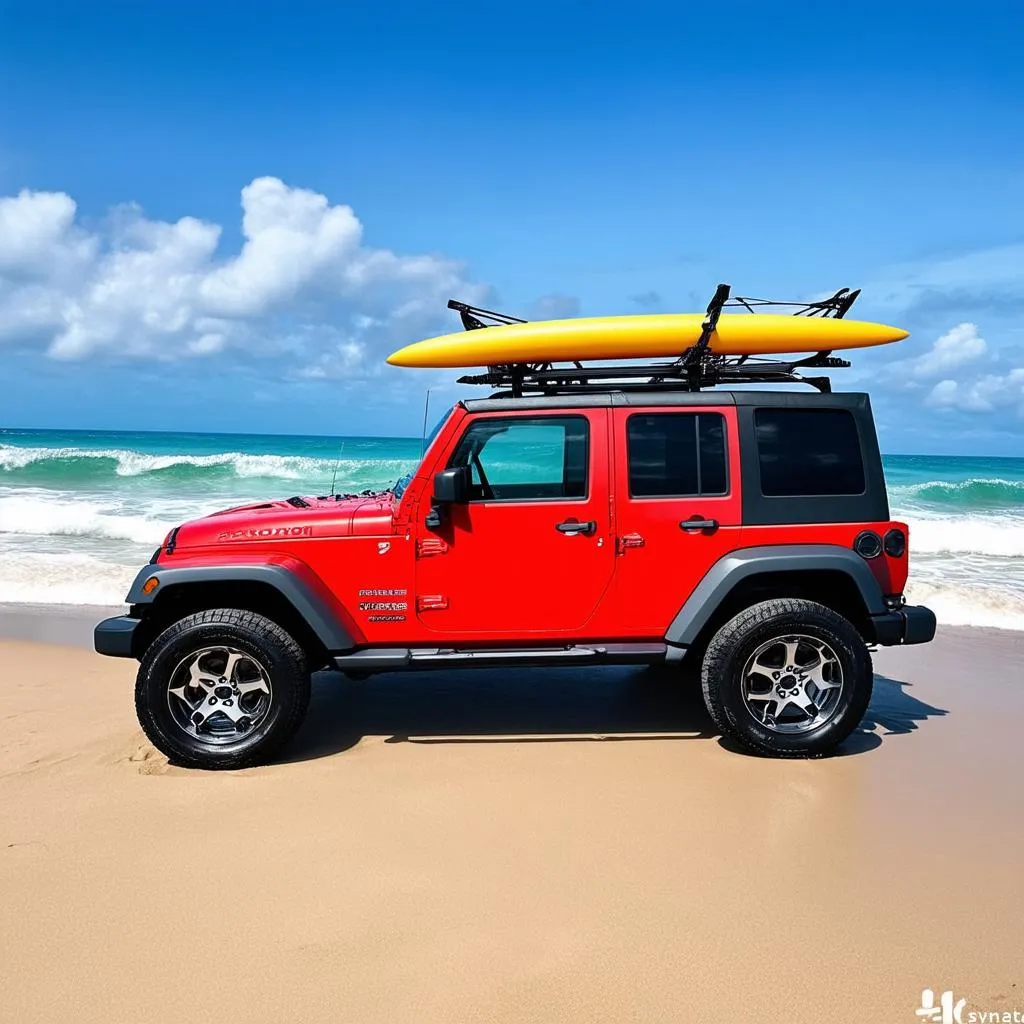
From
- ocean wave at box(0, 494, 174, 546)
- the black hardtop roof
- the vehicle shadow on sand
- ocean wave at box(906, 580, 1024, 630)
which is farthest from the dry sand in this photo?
ocean wave at box(0, 494, 174, 546)

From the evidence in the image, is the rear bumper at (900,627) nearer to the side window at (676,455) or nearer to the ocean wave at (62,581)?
the side window at (676,455)

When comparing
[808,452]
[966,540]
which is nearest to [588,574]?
[808,452]

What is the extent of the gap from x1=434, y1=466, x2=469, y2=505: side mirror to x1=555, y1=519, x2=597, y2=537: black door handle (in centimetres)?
54

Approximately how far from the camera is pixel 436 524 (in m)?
4.30

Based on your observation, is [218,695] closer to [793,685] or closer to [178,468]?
[793,685]

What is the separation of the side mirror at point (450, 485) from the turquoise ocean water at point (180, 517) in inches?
28.7

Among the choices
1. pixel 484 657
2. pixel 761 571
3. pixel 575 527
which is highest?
pixel 575 527

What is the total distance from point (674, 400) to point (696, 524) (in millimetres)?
676

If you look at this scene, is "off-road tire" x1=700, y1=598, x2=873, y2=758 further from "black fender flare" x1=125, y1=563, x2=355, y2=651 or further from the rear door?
"black fender flare" x1=125, y1=563, x2=355, y2=651

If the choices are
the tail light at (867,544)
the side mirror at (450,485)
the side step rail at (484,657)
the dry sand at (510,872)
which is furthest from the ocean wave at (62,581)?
the tail light at (867,544)

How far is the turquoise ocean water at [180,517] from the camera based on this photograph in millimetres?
8805

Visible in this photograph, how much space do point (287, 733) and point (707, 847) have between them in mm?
2091

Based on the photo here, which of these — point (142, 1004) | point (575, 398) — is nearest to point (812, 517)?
point (575, 398)

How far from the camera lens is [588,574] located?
4.38 meters
